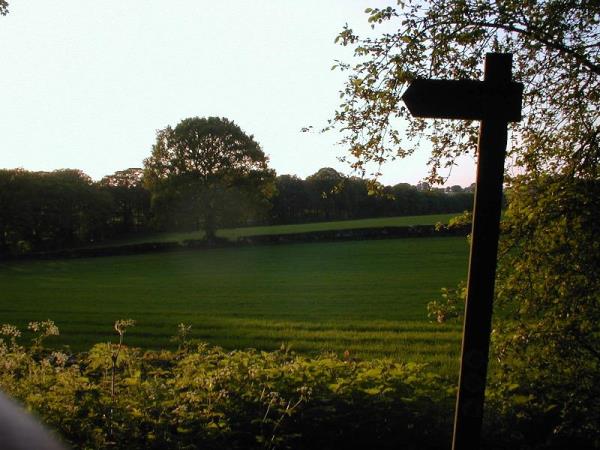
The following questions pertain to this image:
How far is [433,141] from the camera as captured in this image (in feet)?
20.4

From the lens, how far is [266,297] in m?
21.0

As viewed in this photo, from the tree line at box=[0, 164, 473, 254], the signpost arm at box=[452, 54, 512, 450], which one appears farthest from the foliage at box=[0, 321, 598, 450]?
the tree line at box=[0, 164, 473, 254]

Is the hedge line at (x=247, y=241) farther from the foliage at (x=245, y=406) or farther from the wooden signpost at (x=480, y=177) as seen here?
the wooden signpost at (x=480, y=177)

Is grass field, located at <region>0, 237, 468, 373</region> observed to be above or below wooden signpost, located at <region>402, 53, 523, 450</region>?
below

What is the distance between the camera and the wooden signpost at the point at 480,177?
311 centimetres

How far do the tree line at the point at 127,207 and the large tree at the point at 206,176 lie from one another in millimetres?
147

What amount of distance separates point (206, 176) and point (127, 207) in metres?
23.1

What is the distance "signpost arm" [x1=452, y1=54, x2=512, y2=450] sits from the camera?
3.14 metres

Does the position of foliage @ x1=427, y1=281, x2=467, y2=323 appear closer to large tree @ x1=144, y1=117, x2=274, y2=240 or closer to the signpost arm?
the signpost arm

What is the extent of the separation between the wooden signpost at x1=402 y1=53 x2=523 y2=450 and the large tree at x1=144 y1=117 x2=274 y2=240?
151 ft

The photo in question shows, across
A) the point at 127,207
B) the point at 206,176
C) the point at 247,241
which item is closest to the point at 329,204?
the point at 247,241

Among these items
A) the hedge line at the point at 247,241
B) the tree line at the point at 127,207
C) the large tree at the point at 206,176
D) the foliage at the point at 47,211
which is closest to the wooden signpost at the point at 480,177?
the tree line at the point at 127,207

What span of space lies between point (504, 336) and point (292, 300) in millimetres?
15064

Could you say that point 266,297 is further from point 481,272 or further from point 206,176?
point 206,176
